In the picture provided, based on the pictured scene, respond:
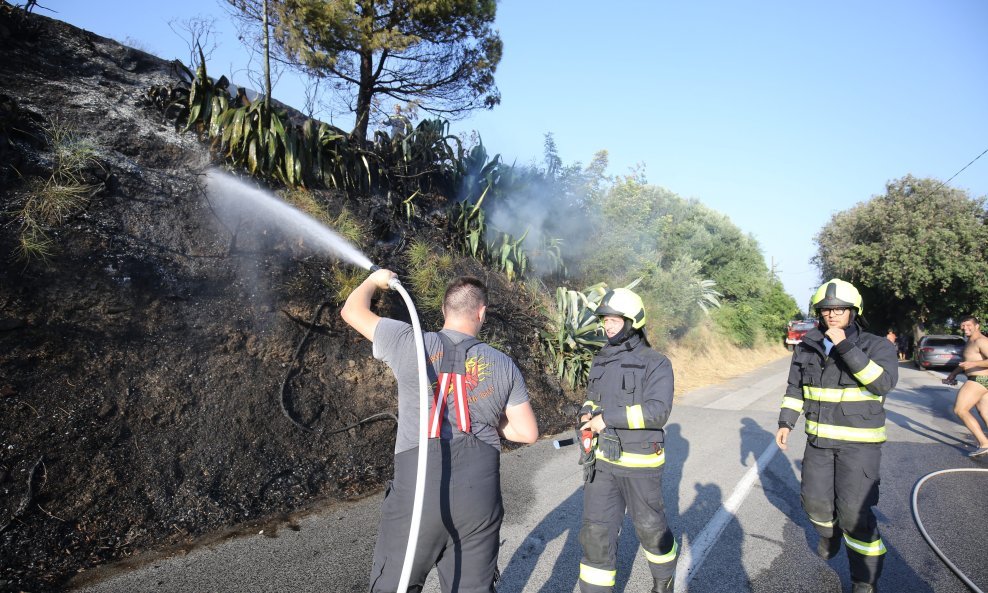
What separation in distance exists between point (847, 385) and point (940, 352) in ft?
64.5

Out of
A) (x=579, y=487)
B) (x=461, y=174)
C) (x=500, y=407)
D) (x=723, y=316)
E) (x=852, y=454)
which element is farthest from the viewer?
(x=723, y=316)

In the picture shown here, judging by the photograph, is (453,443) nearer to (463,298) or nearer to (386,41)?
(463,298)

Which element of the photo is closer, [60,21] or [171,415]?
[171,415]

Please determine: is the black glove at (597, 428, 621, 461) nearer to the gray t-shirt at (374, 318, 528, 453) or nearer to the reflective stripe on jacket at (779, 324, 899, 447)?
the gray t-shirt at (374, 318, 528, 453)

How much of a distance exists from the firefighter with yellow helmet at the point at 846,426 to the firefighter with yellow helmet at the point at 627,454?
1.19 metres

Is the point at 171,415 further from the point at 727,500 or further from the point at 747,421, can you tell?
the point at 747,421

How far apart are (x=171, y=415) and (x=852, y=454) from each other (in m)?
5.13

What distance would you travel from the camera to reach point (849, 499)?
327 cm

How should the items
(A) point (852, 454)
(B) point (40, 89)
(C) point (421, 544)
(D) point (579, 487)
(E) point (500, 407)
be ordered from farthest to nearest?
1. (B) point (40, 89)
2. (D) point (579, 487)
3. (A) point (852, 454)
4. (E) point (500, 407)
5. (C) point (421, 544)

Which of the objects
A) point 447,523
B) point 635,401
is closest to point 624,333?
point 635,401

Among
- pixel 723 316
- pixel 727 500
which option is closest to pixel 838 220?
pixel 723 316

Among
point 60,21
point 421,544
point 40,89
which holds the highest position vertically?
point 60,21

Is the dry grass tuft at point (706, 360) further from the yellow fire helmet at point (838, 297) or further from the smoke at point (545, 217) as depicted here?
the yellow fire helmet at point (838, 297)

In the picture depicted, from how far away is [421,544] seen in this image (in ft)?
6.66
